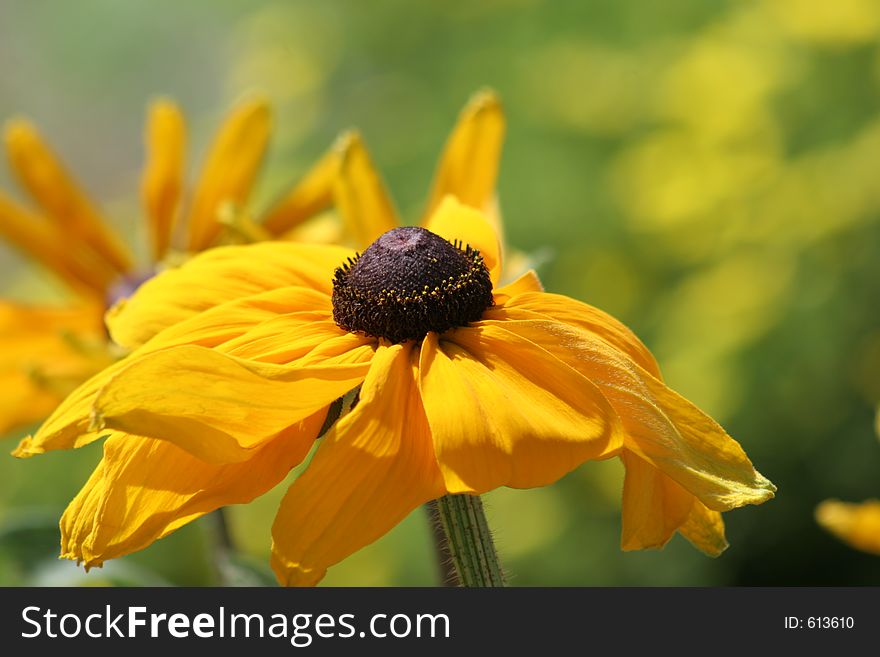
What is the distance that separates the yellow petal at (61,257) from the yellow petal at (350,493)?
0.98 metres

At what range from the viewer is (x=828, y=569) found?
2.35 m

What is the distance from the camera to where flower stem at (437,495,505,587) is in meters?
0.81

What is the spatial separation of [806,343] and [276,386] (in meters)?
1.91

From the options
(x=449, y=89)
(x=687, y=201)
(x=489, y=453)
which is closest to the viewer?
(x=489, y=453)

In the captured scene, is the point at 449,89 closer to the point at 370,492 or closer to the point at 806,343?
the point at 806,343

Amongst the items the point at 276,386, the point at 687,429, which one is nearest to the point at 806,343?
the point at 687,429

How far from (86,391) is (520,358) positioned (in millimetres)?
312

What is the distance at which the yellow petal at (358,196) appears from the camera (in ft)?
3.99

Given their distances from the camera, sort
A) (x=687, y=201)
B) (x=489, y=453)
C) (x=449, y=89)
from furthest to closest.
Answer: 1. (x=449, y=89)
2. (x=687, y=201)
3. (x=489, y=453)

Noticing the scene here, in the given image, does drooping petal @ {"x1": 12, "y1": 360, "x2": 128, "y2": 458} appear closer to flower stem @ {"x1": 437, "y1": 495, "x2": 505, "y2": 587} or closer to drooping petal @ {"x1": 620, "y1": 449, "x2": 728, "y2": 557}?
flower stem @ {"x1": 437, "y1": 495, "x2": 505, "y2": 587}
